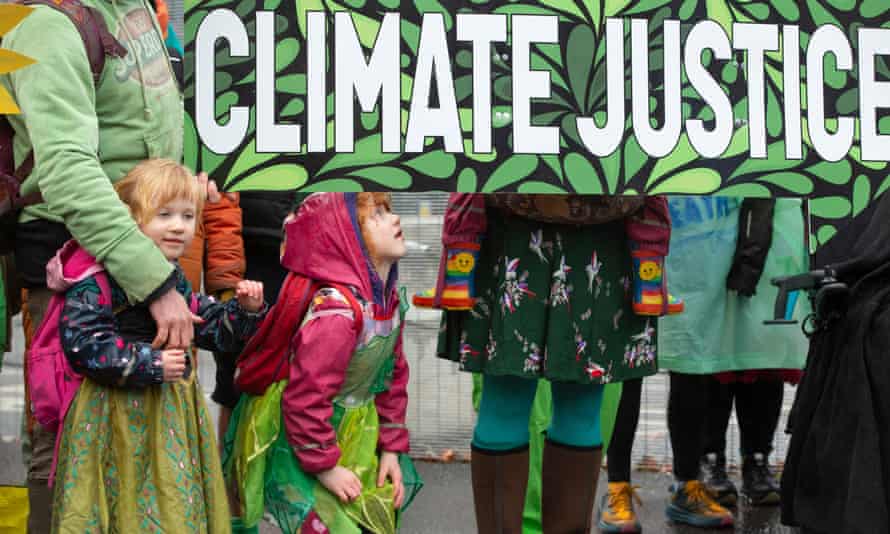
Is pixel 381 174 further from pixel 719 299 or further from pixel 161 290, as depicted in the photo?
pixel 719 299

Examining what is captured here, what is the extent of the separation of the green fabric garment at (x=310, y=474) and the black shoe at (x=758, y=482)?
192cm

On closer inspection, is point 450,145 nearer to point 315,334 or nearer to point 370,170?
point 370,170

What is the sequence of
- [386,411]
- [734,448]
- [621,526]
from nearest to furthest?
[386,411]
[621,526]
[734,448]

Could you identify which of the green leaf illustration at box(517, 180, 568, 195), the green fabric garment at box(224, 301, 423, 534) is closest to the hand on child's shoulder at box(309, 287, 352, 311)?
the green fabric garment at box(224, 301, 423, 534)

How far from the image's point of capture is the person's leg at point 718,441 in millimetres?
4633

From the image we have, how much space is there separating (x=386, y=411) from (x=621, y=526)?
1271 mm

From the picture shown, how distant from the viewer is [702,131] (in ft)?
9.65

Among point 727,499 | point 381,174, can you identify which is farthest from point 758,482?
point 381,174

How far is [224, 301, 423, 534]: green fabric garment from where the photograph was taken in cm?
315

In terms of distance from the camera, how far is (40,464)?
2867 mm

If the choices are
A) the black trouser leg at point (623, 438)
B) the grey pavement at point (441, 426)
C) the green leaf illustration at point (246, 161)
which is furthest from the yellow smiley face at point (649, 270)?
the grey pavement at point (441, 426)

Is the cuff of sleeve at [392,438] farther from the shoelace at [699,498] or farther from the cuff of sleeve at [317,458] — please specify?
the shoelace at [699,498]

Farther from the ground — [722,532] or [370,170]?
[370,170]

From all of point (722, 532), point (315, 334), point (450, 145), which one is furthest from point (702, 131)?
point (722, 532)
